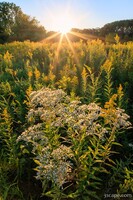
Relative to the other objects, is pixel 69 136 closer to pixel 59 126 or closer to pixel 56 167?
pixel 59 126

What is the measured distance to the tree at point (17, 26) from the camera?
34062 millimetres

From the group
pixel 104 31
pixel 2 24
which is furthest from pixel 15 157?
pixel 2 24

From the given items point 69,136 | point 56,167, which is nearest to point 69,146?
point 69,136

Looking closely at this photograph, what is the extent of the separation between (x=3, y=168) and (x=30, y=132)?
3.43ft

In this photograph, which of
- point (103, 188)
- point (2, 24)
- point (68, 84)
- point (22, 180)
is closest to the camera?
point (103, 188)

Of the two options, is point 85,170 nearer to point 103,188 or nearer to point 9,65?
point 103,188

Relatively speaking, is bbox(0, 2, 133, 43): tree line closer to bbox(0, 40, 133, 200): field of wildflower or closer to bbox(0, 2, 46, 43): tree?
bbox(0, 2, 46, 43): tree

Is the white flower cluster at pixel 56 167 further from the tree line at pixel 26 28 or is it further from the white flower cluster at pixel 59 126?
the tree line at pixel 26 28

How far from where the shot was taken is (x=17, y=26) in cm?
3747

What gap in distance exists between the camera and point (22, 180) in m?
4.34

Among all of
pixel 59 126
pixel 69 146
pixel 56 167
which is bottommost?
pixel 69 146

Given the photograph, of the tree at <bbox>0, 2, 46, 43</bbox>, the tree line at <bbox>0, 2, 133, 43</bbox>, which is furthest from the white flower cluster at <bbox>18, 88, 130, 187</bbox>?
the tree at <bbox>0, 2, 46, 43</bbox>

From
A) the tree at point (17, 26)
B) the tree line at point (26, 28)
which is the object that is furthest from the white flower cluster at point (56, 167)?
the tree at point (17, 26)

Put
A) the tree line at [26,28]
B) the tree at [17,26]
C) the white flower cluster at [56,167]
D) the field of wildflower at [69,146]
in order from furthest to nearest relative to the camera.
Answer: the tree at [17,26] → the tree line at [26,28] → the field of wildflower at [69,146] → the white flower cluster at [56,167]
